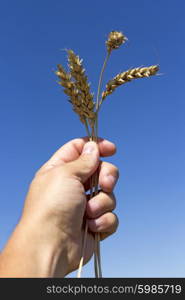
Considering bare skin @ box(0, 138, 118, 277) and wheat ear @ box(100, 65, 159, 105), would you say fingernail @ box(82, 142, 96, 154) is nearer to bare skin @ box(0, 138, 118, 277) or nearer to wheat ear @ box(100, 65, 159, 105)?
bare skin @ box(0, 138, 118, 277)

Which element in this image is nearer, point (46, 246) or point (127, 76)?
point (46, 246)

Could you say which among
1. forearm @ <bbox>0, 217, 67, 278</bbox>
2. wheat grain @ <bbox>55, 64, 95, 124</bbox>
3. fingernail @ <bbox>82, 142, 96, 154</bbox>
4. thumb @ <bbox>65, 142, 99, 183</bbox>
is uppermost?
wheat grain @ <bbox>55, 64, 95, 124</bbox>

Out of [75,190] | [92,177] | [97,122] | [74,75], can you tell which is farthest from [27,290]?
[74,75]

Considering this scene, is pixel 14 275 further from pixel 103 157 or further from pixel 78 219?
pixel 103 157

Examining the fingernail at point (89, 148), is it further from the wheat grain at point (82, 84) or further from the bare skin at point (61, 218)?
the wheat grain at point (82, 84)

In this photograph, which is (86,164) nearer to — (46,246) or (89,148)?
(89,148)

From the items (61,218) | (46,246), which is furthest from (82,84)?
(46,246)

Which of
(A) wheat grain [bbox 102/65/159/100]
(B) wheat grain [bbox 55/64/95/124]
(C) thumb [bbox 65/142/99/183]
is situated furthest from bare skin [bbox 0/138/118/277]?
(A) wheat grain [bbox 102/65/159/100]
